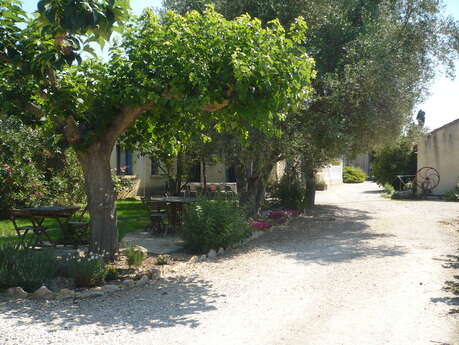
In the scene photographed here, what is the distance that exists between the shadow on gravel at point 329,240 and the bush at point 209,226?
1.05 metres

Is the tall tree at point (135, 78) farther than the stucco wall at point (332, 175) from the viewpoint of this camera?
No

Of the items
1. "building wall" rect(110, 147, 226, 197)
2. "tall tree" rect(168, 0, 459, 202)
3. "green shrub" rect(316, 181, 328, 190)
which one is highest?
"tall tree" rect(168, 0, 459, 202)

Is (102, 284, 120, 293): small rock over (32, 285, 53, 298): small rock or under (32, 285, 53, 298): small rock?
under

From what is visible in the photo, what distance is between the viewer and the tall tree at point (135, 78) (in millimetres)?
6242

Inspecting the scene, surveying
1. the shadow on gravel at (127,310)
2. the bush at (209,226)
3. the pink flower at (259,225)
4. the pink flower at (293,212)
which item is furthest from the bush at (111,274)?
the pink flower at (293,212)

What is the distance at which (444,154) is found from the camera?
21.2 m

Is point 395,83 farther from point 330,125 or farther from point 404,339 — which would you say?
point 404,339

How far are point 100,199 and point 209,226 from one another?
2.22 meters

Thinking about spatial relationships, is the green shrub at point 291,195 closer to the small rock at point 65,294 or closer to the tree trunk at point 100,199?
the tree trunk at point 100,199

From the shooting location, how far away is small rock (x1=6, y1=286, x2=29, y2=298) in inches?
230

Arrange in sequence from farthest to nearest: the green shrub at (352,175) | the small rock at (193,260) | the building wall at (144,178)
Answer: the green shrub at (352,175) < the building wall at (144,178) < the small rock at (193,260)

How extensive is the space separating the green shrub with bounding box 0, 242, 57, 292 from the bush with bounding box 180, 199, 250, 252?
290cm

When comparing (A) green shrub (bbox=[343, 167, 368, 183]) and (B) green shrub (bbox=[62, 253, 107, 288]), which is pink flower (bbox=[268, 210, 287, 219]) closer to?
(B) green shrub (bbox=[62, 253, 107, 288])

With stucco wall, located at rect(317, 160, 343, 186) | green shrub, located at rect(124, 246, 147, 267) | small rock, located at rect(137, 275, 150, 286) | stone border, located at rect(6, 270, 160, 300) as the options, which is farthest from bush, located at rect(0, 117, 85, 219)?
stucco wall, located at rect(317, 160, 343, 186)
